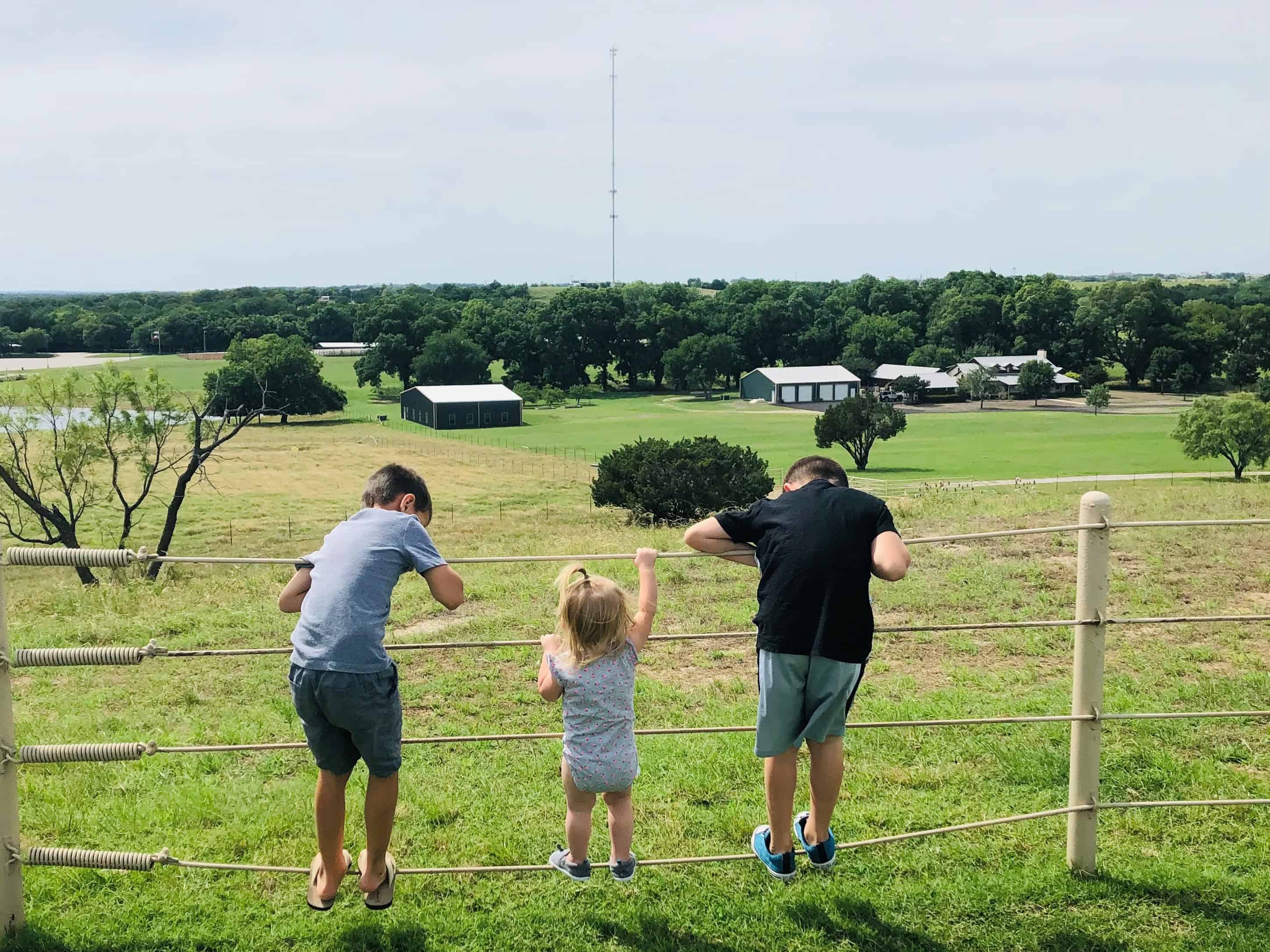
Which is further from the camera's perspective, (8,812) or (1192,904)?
(1192,904)

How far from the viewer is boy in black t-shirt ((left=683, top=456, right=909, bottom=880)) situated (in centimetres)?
446

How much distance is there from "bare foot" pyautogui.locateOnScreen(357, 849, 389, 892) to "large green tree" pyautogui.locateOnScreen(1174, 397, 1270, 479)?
171 feet

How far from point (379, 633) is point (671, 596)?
8370 millimetres

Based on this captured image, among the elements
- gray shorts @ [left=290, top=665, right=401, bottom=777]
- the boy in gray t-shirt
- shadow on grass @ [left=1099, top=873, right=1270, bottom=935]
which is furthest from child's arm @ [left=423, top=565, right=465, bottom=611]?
shadow on grass @ [left=1099, top=873, right=1270, bottom=935]

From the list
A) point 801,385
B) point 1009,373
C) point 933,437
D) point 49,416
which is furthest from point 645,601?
point 1009,373

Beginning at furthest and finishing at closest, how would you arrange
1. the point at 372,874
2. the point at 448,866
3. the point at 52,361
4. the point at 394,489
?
the point at 52,361
the point at 448,866
the point at 372,874
the point at 394,489

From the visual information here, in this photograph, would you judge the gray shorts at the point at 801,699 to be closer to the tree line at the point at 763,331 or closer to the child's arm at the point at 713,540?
the child's arm at the point at 713,540

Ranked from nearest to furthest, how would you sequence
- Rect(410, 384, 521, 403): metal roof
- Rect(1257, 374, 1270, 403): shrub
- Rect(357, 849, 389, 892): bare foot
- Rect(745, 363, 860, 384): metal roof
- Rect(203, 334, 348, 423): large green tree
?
Rect(357, 849, 389, 892): bare foot → Rect(1257, 374, 1270, 403): shrub → Rect(203, 334, 348, 423): large green tree → Rect(410, 384, 521, 403): metal roof → Rect(745, 363, 860, 384): metal roof

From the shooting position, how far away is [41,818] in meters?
5.91

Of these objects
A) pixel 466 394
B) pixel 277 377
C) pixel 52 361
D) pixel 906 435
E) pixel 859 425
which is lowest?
pixel 906 435

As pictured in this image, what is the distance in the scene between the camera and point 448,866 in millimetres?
5281

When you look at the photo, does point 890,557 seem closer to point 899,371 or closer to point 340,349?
point 899,371

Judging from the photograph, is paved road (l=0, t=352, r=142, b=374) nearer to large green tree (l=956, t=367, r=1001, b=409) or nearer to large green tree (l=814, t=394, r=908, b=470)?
large green tree (l=814, t=394, r=908, b=470)

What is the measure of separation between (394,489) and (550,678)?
964 mm
